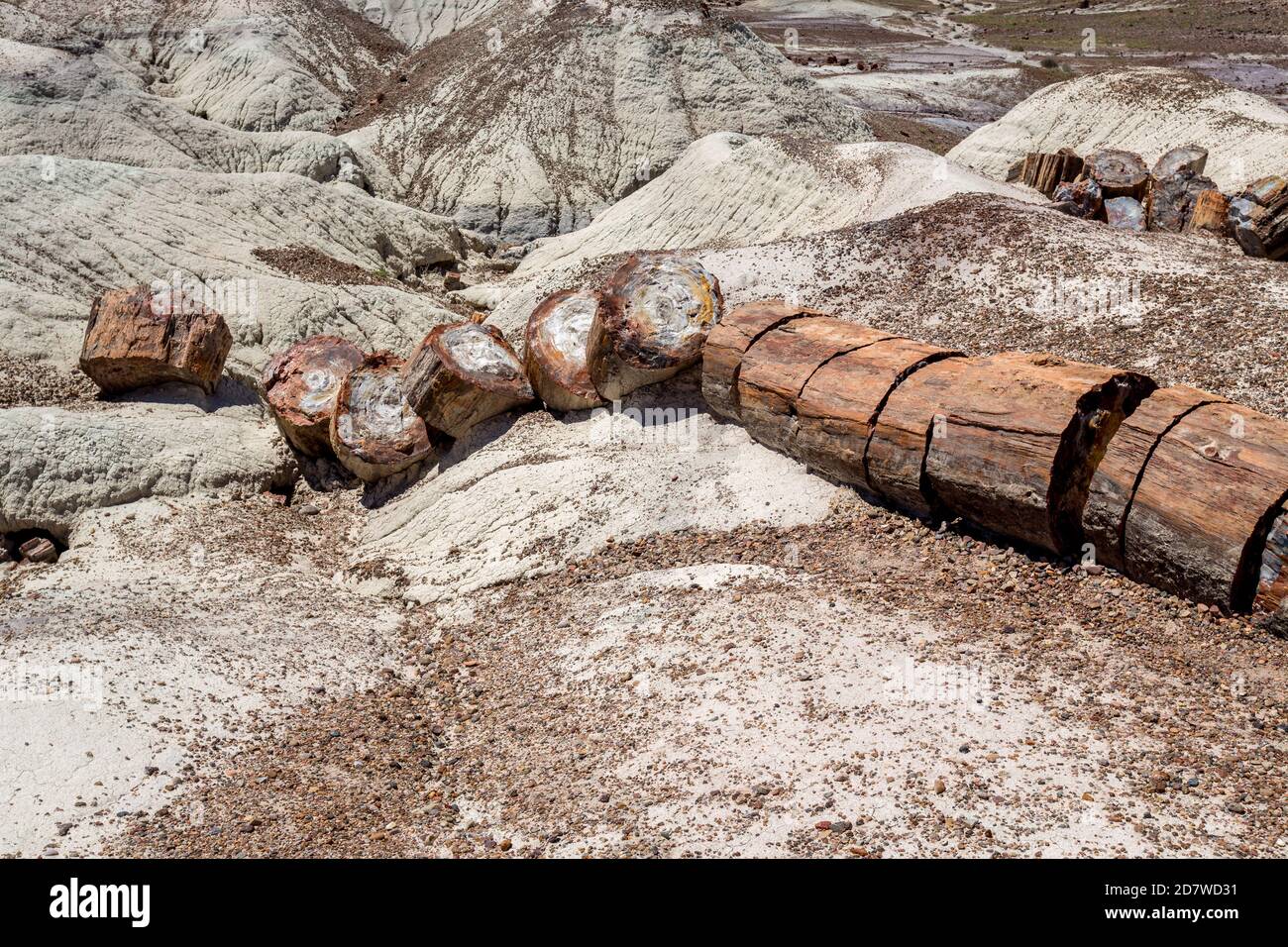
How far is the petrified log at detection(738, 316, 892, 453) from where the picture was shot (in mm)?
8297

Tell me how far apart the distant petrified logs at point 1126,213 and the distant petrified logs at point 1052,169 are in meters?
1.93

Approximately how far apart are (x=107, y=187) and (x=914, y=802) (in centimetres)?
1433

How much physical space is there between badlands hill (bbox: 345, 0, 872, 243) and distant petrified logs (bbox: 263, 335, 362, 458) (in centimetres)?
1161

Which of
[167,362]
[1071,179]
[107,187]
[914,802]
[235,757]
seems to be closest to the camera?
[914,802]

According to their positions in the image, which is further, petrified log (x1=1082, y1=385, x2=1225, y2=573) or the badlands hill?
the badlands hill

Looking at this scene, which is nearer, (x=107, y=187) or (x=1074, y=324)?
(x=1074, y=324)

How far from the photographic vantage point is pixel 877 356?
7938 millimetres

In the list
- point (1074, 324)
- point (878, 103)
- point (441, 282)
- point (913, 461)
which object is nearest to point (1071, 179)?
point (1074, 324)

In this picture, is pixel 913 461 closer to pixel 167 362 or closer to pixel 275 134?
pixel 167 362

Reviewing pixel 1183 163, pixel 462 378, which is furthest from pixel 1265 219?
pixel 462 378

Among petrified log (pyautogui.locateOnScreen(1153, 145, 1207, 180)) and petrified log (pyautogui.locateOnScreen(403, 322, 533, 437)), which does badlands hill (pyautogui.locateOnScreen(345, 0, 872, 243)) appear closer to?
petrified log (pyautogui.locateOnScreen(1153, 145, 1207, 180))

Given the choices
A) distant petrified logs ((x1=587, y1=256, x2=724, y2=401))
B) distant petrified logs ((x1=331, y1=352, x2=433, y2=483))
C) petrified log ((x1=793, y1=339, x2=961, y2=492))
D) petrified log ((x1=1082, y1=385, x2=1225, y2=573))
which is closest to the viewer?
petrified log ((x1=1082, y1=385, x2=1225, y2=573))

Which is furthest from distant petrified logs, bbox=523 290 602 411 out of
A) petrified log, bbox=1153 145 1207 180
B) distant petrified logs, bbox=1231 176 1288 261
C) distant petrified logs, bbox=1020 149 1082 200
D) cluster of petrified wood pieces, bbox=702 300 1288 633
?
distant petrified logs, bbox=1020 149 1082 200

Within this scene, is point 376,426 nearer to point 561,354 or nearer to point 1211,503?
point 561,354
